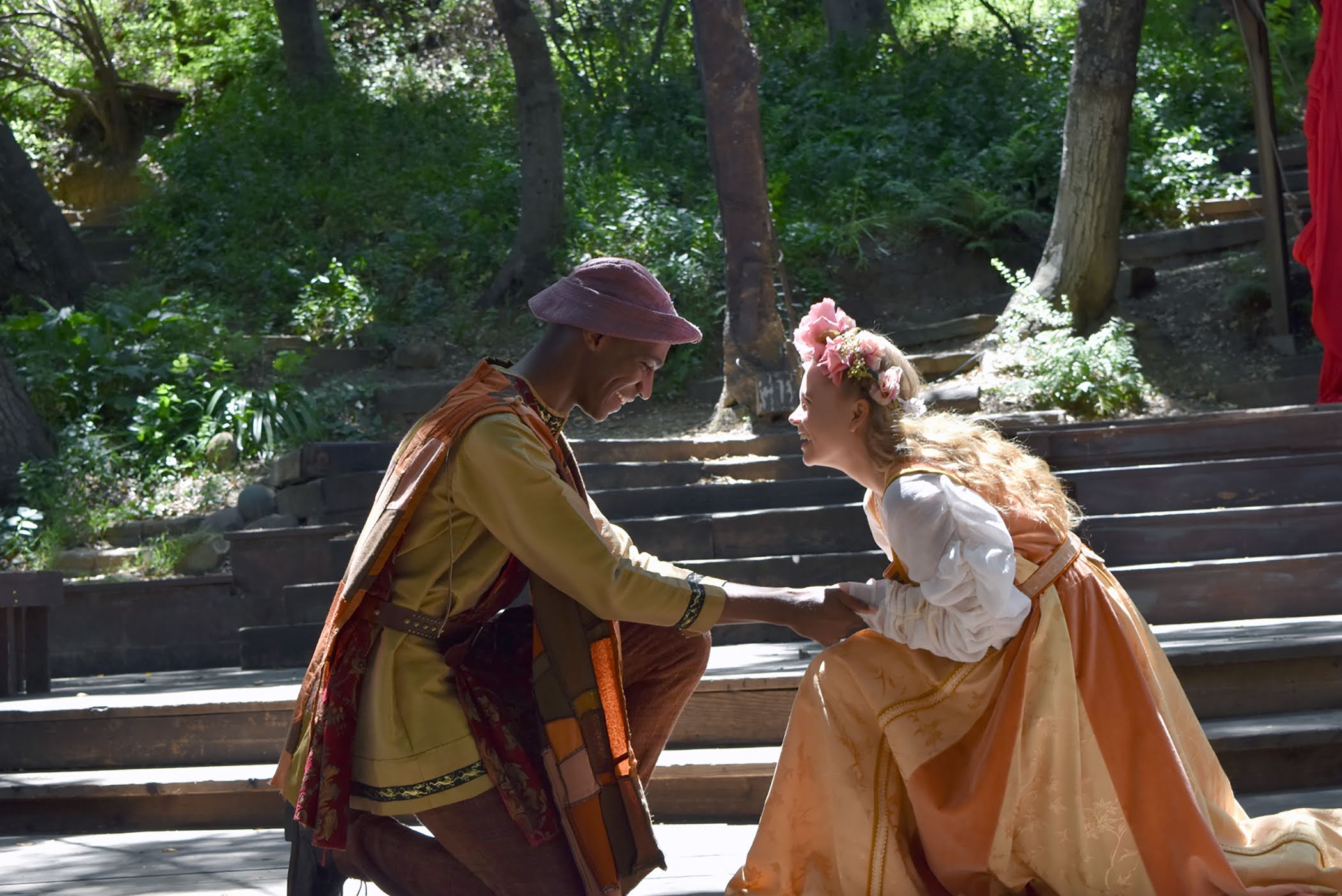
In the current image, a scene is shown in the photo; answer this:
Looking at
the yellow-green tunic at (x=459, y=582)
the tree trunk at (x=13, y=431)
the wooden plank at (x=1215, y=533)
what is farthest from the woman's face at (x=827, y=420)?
the tree trunk at (x=13, y=431)

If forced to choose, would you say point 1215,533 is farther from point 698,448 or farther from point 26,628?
point 26,628

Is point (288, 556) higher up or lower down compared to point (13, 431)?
lower down

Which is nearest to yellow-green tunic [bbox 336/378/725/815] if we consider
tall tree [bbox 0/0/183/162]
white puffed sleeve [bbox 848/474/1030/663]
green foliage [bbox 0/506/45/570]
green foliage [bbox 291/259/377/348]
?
white puffed sleeve [bbox 848/474/1030/663]

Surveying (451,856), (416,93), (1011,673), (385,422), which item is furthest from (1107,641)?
(416,93)

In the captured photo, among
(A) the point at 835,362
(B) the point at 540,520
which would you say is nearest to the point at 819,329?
(A) the point at 835,362

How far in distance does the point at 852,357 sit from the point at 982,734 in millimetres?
876

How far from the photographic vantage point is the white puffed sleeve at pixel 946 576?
104 inches

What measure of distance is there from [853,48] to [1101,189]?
6.38m

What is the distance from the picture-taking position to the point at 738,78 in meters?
7.98

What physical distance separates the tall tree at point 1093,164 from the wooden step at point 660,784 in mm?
4875

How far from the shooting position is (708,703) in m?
4.30

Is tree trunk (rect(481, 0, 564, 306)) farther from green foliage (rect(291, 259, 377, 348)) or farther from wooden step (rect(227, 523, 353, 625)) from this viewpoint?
wooden step (rect(227, 523, 353, 625))

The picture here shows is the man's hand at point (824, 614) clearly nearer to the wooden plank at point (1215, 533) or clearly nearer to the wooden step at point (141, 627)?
the wooden plank at point (1215, 533)

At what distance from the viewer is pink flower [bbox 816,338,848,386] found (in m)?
2.91
